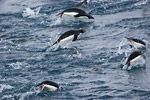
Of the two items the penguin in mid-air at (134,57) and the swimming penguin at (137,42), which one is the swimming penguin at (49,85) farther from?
the swimming penguin at (137,42)

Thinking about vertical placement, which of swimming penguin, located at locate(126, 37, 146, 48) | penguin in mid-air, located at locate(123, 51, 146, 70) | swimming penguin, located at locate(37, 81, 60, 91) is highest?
swimming penguin, located at locate(126, 37, 146, 48)

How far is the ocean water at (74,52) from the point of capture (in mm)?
9391

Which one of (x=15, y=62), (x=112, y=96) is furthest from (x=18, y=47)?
(x=112, y=96)

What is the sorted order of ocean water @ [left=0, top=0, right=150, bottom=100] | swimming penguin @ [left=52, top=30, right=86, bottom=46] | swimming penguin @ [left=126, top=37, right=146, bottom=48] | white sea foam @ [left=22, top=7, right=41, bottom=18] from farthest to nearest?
white sea foam @ [left=22, top=7, right=41, bottom=18], swimming penguin @ [left=52, top=30, right=86, bottom=46], swimming penguin @ [left=126, top=37, right=146, bottom=48], ocean water @ [left=0, top=0, right=150, bottom=100]

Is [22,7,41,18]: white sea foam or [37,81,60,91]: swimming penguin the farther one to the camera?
[22,7,41,18]: white sea foam

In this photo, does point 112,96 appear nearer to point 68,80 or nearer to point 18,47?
point 68,80

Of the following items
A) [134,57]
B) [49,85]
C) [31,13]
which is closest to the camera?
[49,85]

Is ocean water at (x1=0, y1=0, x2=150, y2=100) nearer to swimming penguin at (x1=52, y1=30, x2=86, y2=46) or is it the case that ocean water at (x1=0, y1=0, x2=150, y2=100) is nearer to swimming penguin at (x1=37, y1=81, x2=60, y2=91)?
swimming penguin at (x1=37, y1=81, x2=60, y2=91)

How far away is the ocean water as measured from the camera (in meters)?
9.39

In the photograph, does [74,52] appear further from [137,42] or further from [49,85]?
[49,85]

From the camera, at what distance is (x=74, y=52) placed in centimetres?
1177

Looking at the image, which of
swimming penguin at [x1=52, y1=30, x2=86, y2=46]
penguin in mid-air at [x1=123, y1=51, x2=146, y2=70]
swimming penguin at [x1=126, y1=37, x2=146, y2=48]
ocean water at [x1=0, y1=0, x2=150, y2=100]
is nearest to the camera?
ocean water at [x1=0, y1=0, x2=150, y2=100]

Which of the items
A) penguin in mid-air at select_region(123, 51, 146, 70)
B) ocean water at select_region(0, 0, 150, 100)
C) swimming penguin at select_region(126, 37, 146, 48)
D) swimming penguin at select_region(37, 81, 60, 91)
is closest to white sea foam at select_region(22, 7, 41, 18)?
ocean water at select_region(0, 0, 150, 100)

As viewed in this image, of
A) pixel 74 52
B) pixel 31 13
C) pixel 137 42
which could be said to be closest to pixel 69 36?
pixel 74 52
